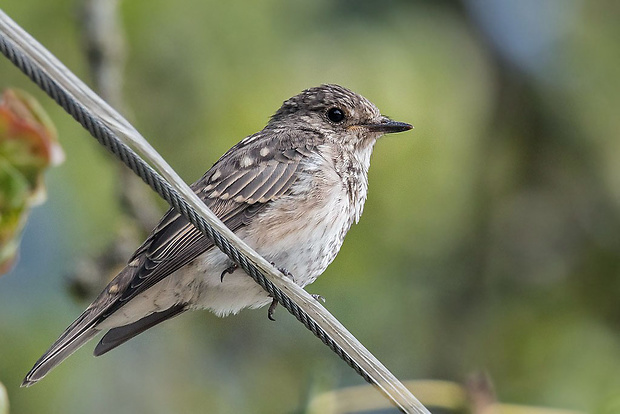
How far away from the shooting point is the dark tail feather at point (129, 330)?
4.82m

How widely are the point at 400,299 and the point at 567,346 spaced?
136 cm

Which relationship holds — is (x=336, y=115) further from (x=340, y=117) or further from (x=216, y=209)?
(x=216, y=209)

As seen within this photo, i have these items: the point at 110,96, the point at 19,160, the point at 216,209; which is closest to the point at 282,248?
the point at 216,209

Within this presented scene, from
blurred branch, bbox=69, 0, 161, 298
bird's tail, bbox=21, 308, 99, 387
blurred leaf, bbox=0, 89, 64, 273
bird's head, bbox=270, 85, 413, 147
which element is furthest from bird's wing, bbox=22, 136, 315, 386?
blurred leaf, bbox=0, 89, 64, 273

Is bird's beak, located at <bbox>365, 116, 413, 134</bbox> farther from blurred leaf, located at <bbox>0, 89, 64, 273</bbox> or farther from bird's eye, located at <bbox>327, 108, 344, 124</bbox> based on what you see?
blurred leaf, located at <bbox>0, 89, 64, 273</bbox>

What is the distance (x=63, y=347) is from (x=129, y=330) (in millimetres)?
445

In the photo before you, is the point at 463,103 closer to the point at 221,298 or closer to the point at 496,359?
the point at 496,359

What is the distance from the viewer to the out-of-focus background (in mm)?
7051

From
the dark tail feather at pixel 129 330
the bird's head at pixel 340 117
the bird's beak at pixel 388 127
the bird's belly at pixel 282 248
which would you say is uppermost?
the bird's head at pixel 340 117

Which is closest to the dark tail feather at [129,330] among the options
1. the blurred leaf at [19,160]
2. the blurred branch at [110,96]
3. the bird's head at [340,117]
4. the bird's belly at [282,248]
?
the bird's belly at [282,248]

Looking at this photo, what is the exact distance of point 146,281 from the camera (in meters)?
4.38

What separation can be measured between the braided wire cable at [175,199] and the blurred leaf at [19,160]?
10.1 inches

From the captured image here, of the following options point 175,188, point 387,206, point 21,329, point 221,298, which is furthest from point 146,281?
point 387,206

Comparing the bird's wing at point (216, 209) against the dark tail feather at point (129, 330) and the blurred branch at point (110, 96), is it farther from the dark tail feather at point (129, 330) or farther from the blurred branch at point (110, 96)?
the blurred branch at point (110, 96)
